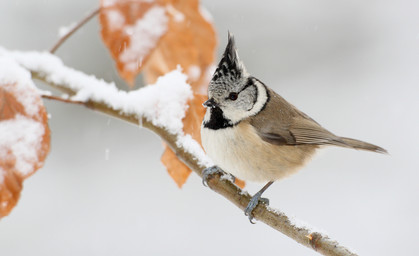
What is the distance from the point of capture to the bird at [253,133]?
1.83 m

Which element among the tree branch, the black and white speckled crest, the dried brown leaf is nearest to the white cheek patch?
the black and white speckled crest

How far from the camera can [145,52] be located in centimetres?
131

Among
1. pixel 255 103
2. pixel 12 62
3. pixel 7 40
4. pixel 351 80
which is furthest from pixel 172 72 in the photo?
pixel 351 80

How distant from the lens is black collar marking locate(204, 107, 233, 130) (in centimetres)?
193

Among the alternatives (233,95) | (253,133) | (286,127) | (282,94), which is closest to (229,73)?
(233,95)

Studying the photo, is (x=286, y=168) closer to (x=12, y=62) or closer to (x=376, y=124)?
(x=12, y=62)

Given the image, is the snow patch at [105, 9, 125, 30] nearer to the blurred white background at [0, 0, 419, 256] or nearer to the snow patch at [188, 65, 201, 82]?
the snow patch at [188, 65, 201, 82]

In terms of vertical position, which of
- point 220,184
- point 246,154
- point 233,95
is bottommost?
point 220,184

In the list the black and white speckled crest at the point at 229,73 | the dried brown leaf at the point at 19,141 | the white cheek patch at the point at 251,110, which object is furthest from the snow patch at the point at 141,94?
the white cheek patch at the point at 251,110

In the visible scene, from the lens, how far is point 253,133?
1.95m

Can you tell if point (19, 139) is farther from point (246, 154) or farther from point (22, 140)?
point (246, 154)

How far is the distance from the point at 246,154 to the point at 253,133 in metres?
0.09

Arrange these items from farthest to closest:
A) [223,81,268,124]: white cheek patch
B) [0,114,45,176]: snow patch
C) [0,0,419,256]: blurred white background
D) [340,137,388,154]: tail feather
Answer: [0,0,419,256]: blurred white background
[223,81,268,124]: white cheek patch
[340,137,388,154]: tail feather
[0,114,45,176]: snow patch

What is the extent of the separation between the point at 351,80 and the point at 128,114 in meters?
5.19
